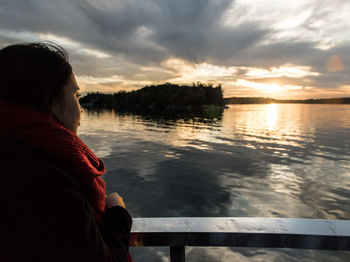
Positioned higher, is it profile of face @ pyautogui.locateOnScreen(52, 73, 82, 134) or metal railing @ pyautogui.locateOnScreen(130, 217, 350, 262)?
profile of face @ pyautogui.locateOnScreen(52, 73, 82, 134)

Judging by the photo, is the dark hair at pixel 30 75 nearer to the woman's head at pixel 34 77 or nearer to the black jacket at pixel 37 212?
the woman's head at pixel 34 77

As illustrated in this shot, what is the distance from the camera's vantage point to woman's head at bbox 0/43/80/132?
1053mm

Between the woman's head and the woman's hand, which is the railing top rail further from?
the woman's head

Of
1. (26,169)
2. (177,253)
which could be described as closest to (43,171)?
(26,169)

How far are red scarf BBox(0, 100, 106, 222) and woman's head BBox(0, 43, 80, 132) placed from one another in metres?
0.05

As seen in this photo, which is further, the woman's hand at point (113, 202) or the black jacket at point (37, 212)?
the woman's hand at point (113, 202)

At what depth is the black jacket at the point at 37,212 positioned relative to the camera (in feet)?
2.79

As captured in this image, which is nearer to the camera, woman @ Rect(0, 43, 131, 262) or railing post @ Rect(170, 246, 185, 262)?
woman @ Rect(0, 43, 131, 262)

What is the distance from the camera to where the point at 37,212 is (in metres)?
0.85

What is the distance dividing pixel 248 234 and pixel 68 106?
1612 millimetres

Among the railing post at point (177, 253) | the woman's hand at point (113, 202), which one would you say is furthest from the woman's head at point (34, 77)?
the railing post at point (177, 253)

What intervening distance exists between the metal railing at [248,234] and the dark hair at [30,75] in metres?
1.25

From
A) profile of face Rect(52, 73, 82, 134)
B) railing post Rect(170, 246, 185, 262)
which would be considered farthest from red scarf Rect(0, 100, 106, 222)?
railing post Rect(170, 246, 185, 262)

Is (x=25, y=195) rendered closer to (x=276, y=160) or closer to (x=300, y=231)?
(x=300, y=231)
